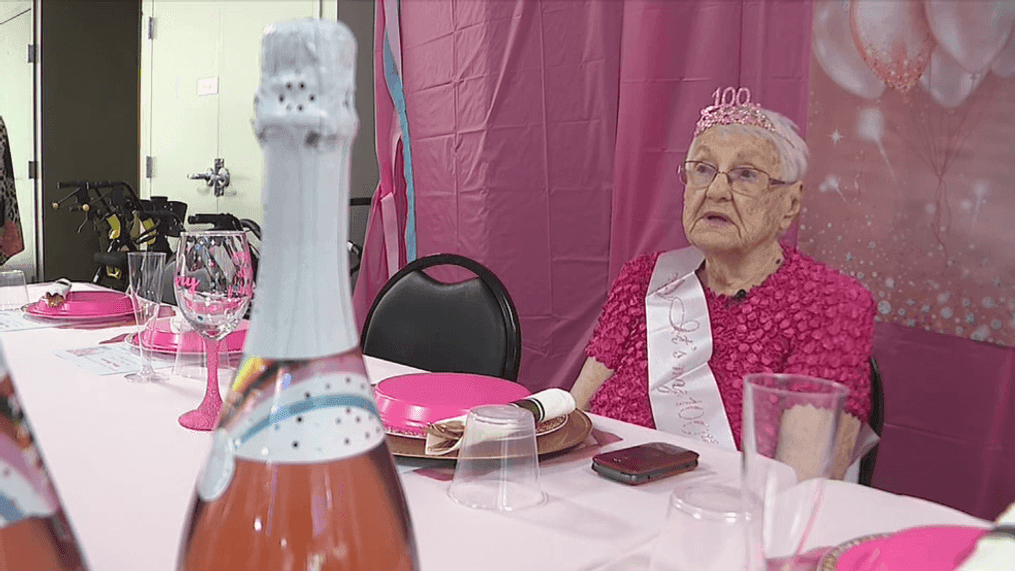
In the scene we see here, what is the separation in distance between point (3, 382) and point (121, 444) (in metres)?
0.70

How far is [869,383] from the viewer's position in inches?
58.0

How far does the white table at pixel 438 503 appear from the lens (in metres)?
0.65

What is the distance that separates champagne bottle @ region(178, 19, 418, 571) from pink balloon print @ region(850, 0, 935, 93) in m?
1.80

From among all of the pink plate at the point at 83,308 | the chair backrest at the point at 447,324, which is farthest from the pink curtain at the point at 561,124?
the pink plate at the point at 83,308

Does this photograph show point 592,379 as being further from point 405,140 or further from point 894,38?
point 405,140

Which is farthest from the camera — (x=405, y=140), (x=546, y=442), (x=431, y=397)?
(x=405, y=140)

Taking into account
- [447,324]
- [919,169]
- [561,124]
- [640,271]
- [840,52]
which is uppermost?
[840,52]

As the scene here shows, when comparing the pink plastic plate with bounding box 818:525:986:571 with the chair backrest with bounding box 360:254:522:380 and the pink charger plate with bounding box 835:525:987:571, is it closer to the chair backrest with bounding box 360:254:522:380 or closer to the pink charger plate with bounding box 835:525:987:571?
the pink charger plate with bounding box 835:525:987:571

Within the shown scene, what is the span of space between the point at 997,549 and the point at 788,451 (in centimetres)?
25

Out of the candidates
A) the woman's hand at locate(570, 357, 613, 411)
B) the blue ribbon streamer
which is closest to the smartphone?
the woman's hand at locate(570, 357, 613, 411)

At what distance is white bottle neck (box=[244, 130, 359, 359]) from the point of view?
Result: 0.29 metres

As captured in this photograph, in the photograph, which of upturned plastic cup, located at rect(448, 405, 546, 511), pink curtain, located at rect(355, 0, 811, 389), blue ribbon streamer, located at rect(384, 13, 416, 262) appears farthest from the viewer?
blue ribbon streamer, located at rect(384, 13, 416, 262)

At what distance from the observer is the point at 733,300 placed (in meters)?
1.67

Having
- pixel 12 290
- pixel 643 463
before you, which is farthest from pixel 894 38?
pixel 12 290
